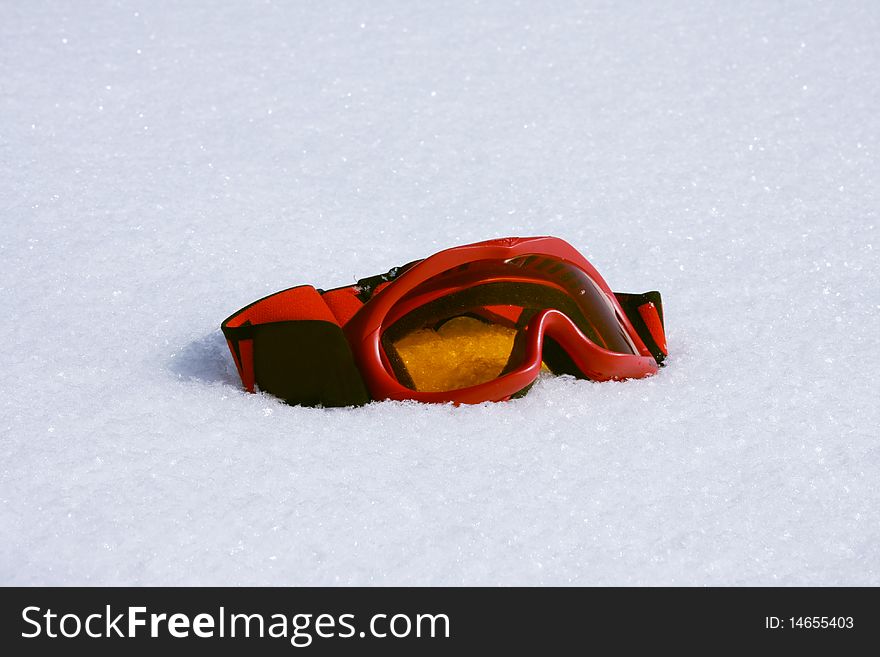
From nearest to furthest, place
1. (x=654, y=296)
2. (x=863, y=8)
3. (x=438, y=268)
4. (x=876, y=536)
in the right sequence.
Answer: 1. (x=876, y=536)
2. (x=438, y=268)
3. (x=654, y=296)
4. (x=863, y=8)

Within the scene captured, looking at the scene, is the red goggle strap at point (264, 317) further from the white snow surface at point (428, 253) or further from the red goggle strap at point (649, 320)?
the red goggle strap at point (649, 320)

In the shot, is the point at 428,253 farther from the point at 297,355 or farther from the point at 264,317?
the point at 297,355

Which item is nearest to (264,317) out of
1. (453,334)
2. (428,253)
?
(453,334)

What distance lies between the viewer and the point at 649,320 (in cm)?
266

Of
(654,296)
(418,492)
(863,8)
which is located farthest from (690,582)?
(863,8)

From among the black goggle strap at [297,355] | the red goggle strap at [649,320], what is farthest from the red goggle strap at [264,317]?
the red goggle strap at [649,320]

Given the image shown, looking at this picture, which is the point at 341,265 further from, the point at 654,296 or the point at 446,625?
the point at 446,625

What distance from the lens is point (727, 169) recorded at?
4129mm

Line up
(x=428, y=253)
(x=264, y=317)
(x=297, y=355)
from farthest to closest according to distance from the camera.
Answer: (x=428, y=253) → (x=264, y=317) → (x=297, y=355)

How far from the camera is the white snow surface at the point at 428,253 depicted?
6.04ft

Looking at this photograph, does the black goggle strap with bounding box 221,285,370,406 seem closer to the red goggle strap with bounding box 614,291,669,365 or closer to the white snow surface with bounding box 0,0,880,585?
the white snow surface with bounding box 0,0,880,585

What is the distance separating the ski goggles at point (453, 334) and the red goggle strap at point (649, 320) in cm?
5

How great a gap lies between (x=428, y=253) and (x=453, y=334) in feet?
3.39

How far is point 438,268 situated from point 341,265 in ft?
3.46
